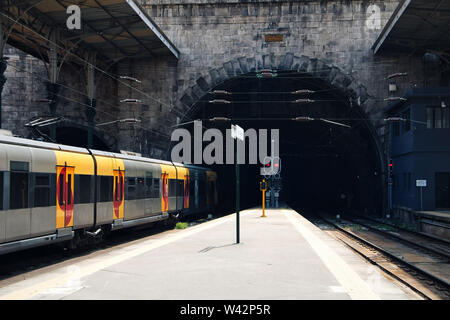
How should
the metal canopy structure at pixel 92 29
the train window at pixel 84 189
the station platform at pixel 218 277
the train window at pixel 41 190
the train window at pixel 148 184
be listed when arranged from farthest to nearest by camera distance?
the metal canopy structure at pixel 92 29, the train window at pixel 148 184, the train window at pixel 84 189, the train window at pixel 41 190, the station platform at pixel 218 277

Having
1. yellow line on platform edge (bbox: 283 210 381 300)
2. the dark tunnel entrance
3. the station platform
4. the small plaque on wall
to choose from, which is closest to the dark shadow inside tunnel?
the dark tunnel entrance

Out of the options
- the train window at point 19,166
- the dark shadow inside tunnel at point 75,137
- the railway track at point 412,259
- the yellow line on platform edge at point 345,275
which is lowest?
the railway track at point 412,259

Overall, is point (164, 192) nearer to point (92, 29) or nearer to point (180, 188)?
point (180, 188)

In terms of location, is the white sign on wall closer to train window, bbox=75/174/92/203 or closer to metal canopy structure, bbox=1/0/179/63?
metal canopy structure, bbox=1/0/179/63

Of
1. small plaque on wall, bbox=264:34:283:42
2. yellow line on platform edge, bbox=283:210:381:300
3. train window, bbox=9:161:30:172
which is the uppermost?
small plaque on wall, bbox=264:34:283:42

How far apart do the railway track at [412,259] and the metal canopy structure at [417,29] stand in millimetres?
11943

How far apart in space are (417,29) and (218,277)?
90.0 feet

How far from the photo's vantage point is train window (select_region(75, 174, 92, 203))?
1548 centimetres

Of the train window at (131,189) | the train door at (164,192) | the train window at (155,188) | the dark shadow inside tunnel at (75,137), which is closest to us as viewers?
the train window at (131,189)

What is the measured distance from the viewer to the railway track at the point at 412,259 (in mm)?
12008

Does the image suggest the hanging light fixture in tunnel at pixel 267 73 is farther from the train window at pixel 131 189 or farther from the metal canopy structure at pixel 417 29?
the train window at pixel 131 189

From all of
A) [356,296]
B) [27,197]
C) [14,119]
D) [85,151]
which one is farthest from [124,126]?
[356,296]

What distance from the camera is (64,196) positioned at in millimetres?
14453

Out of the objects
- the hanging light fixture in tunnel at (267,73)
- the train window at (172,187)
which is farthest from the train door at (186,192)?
the hanging light fixture in tunnel at (267,73)
